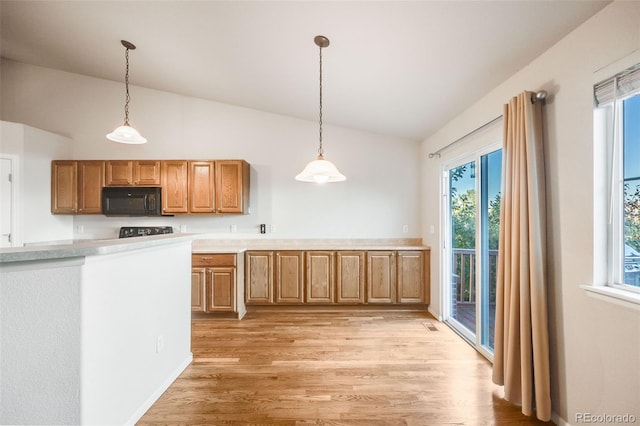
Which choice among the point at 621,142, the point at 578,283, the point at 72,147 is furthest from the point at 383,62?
the point at 72,147

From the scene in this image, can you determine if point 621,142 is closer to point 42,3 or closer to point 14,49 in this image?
point 42,3

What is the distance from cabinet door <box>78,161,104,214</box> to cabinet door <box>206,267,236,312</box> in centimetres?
201

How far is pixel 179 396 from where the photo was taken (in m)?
2.11

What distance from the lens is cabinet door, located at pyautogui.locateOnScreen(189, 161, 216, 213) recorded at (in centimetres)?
400

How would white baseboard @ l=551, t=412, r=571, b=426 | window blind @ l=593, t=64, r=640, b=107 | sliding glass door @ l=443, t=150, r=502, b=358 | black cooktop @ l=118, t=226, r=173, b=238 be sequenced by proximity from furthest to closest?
black cooktop @ l=118, t=226, r=173, b=238 < sliding glass door @ l=443, t=150, r=502, b=358 < white baseboard @ l=551, t=412, r=571, b=426 < window blind @ l=593, t=64, r=640, b=107

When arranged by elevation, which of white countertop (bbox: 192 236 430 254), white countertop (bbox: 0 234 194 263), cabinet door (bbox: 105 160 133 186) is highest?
cabinet door (bbox: 105 160 133 186)

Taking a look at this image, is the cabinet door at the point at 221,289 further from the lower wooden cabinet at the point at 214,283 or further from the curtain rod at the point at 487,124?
the curtain rod at the point at 487,124

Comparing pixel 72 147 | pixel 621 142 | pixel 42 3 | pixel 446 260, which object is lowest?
pixel 446 260

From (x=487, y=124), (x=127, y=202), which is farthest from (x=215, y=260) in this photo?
(x=487, y=124)

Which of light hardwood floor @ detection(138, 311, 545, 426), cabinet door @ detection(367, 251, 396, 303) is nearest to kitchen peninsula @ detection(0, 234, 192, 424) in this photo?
light hardwood floor @ detection(138, 311, 545, 426)

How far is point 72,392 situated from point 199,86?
12.2 ft

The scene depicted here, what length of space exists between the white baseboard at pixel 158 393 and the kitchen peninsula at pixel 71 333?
1 cm

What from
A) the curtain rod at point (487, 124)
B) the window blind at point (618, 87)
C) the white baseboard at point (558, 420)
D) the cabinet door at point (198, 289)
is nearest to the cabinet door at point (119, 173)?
the cabinet door at point (198, 289)

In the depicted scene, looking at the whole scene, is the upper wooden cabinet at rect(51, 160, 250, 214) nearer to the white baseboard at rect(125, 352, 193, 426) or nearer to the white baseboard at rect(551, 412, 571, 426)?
the white baseboard at rect(125, 352, 193, 426)
